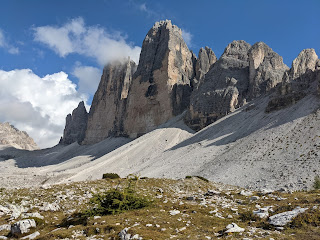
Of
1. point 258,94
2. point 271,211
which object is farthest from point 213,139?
point 271,211

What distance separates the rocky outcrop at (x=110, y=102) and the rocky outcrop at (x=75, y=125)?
13848 mm

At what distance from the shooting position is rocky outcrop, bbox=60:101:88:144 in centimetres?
15675

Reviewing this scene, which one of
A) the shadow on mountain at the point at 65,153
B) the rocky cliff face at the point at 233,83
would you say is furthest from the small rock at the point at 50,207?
the shadow on mountain at the point at 65,153

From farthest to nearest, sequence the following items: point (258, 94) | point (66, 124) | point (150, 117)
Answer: point (66, 124)
point (150, 117)
point (258, 94)

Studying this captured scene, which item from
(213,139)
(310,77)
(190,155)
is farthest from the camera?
(310,77)

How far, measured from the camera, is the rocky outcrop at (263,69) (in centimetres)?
7669

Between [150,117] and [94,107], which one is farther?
[94,107]

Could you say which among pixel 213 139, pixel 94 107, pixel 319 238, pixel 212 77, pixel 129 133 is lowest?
pixel 319 238

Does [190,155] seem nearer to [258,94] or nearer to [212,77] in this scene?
[258,94]

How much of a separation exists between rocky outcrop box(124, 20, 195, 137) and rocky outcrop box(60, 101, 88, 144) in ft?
175

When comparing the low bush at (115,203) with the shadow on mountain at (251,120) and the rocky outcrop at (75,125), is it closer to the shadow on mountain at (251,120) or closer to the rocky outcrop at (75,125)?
the shadow on mountain at (251,120)

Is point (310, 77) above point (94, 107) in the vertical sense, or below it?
below

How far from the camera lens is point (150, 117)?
342 ft

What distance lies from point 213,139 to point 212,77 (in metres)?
38.8
